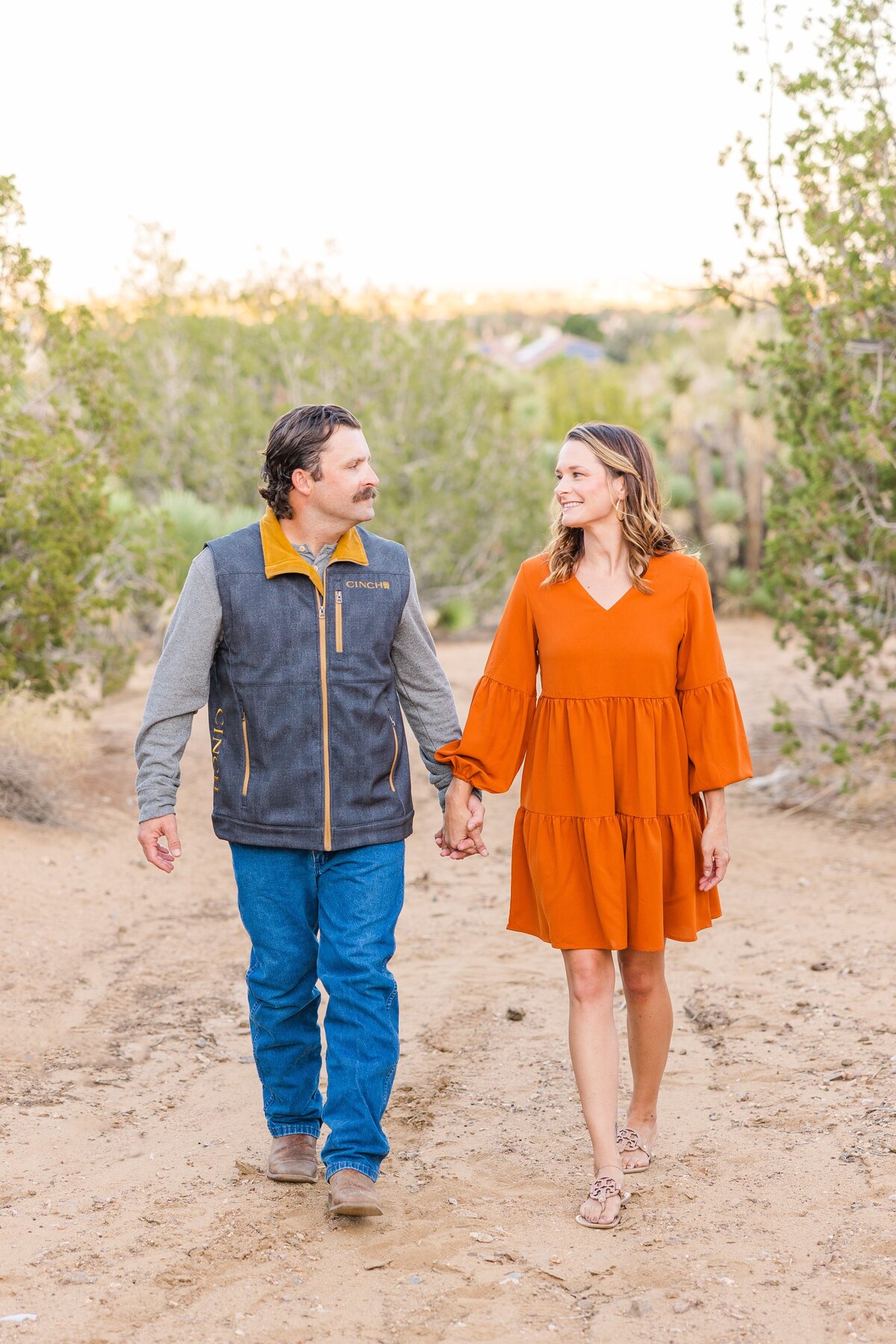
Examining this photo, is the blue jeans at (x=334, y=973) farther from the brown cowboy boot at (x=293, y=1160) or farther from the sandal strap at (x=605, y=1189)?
the sandal strap at (x=605, y=1189)

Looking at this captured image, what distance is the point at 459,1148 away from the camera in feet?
14.0

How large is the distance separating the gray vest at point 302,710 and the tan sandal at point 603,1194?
1025 mm

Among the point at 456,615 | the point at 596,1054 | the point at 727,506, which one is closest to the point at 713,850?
the point at 596,1054

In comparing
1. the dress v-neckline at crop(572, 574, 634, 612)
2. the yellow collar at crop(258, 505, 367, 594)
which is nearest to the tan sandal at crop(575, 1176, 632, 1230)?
the dress v-neckline at crop(572, 574, 634, 612)

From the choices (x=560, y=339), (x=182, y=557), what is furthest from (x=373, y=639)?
(x=560, y=339)

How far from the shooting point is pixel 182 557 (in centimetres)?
1132

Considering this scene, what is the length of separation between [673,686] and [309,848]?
1.04 meters

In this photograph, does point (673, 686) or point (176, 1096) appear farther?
point (176, 1096)

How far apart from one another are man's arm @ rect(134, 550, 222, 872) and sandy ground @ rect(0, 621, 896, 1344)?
98 cm

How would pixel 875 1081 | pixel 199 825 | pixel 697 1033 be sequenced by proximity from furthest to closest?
pixel 199 825
pixel 697 1033
pixel 875 1081

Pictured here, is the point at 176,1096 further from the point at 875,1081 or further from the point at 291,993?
the point at 875,1081

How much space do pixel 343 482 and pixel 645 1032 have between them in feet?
5.50

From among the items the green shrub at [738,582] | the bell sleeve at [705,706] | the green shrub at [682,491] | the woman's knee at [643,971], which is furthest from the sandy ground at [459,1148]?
the green shrub at [682,491]

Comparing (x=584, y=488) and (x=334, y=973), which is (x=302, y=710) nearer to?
(x=334, y=973)
